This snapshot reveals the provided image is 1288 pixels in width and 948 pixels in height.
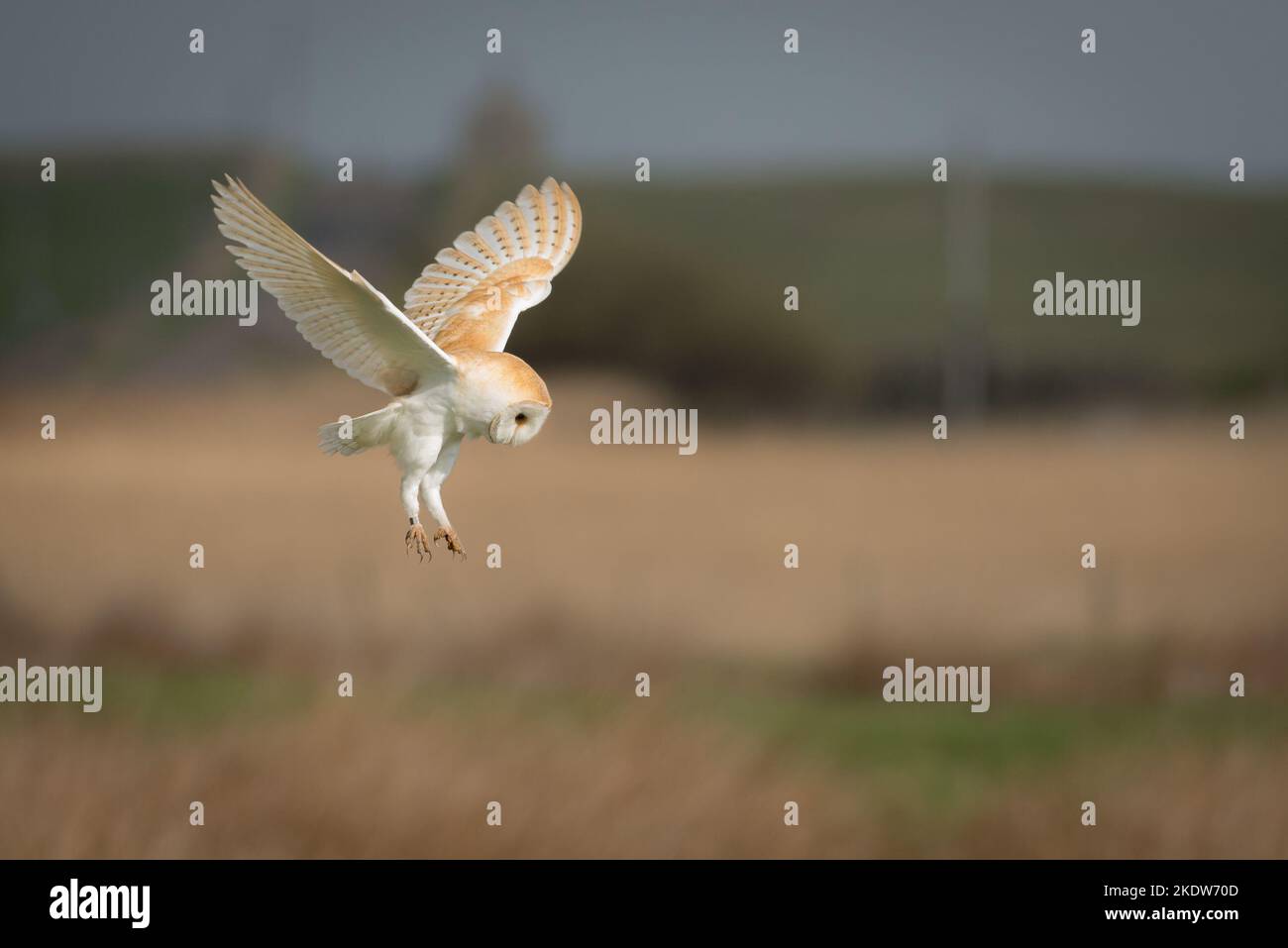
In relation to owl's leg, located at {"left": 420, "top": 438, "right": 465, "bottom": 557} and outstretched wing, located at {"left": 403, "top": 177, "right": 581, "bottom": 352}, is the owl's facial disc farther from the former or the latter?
outstretched wing, located at {"left": 403, "top": 177, "right": 581, "bottom": 352}

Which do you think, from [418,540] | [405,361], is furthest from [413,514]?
[405,361]

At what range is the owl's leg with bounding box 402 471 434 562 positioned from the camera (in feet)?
3.36

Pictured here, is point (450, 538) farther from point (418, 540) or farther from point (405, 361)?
point (405, 361)

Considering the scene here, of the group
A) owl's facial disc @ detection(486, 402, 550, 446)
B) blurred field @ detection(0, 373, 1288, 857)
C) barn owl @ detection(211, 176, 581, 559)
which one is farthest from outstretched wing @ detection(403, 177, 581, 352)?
blurred field @ detection(0, 373, 1288, 857)

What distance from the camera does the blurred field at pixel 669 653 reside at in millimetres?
12891

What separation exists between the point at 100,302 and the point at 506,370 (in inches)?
652

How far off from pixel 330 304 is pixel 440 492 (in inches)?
9.0

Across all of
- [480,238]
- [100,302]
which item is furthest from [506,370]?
[100,302]

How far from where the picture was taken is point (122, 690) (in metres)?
17.2

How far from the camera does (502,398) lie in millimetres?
1008

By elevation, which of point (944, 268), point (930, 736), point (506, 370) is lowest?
point (930, 736)

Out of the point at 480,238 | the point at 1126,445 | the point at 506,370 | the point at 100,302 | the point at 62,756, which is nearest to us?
the point at 506,370

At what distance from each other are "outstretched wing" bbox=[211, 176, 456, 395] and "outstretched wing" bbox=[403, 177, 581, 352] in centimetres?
7

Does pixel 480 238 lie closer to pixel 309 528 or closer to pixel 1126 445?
pixel 309 528
